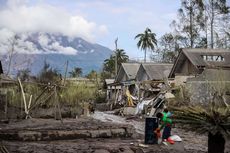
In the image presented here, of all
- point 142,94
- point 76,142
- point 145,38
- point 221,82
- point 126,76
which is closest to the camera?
point 76,142

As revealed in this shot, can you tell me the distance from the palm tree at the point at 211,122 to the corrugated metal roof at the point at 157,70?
29236mm

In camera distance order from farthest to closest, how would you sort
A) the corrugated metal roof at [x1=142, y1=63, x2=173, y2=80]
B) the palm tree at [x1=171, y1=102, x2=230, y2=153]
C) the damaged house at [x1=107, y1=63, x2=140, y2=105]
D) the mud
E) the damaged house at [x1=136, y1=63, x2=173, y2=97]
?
the damaged house at [x1=107, y1=63, x2=140, y2=105] → the corrugated metal roof at [x1=142, y1=63, x2=173, y2=80] → the damaged house at [x1=136, y1=63, x2=173, y2=97] → the mud → the palm tree at [x1=171, y1=102, x2=230, y2=153]

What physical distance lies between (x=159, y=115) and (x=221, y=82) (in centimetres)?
835

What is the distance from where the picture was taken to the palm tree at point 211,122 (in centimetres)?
985

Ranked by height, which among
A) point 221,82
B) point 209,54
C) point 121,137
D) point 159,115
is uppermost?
point 209,54

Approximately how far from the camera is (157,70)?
41656mm

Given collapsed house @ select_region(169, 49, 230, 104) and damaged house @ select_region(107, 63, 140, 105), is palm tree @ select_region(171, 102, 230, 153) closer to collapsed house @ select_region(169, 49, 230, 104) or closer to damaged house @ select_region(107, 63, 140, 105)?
collapsed house @ select_region(169, 49, 230, 104)

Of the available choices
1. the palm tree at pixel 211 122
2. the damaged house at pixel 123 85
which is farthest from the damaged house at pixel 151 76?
the palm tree at pixel 211 122

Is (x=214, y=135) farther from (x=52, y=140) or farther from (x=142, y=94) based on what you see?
(x=142, y=94)

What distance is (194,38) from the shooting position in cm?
5253

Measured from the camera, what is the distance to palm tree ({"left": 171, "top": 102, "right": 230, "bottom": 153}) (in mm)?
9852

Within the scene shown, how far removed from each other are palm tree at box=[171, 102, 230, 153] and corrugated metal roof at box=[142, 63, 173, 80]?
29.2 meters

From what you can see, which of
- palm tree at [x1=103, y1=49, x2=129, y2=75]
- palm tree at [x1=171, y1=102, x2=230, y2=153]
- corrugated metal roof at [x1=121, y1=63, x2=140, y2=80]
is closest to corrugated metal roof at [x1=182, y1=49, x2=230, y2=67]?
corrugated metal roof at [x1=121, y1=63, x2=140, y2=80]

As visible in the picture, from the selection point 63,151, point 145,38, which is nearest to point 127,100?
point 63,151
